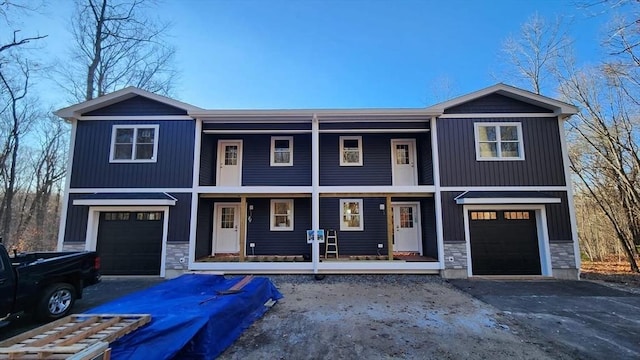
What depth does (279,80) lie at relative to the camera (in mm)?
16641

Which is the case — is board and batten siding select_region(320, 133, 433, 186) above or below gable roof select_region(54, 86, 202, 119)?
below

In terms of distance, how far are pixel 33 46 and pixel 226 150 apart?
974cm

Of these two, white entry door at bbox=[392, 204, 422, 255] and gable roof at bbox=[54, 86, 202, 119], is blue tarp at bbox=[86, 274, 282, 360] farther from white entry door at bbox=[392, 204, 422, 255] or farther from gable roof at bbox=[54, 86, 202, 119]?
white entry door at bbox=[392, 204, 422, 255]

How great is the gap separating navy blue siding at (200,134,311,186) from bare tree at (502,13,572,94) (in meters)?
13.2

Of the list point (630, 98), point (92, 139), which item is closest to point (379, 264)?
point (92, 139)

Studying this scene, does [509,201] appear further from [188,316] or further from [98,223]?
[98,223]

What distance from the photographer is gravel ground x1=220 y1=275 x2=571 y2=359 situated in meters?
3.96

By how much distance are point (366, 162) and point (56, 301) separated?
920cm

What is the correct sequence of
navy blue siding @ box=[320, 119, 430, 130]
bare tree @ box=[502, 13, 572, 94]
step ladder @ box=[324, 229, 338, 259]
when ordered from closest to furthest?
1. navy blue siding @ box=[320, 119, 430, 130]
2. step ladder @ box=[324, 229, 338, 259]
3. bare tree @ box=[502, 13, 572, 94]

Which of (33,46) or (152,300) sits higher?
(33,46)

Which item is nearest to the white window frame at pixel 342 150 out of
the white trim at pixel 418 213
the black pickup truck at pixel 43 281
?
the white trim at pixel 418 213

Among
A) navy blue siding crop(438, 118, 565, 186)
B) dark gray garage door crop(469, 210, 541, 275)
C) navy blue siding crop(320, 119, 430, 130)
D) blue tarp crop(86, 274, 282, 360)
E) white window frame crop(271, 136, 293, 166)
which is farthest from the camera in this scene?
white window frame crop(271, 136, 293, 166)

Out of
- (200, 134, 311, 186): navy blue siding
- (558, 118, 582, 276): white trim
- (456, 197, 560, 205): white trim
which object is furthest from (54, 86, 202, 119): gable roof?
(558, 118, 582, 276): white trim

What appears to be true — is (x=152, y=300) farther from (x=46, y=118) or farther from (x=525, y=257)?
(x=46, y=118)
